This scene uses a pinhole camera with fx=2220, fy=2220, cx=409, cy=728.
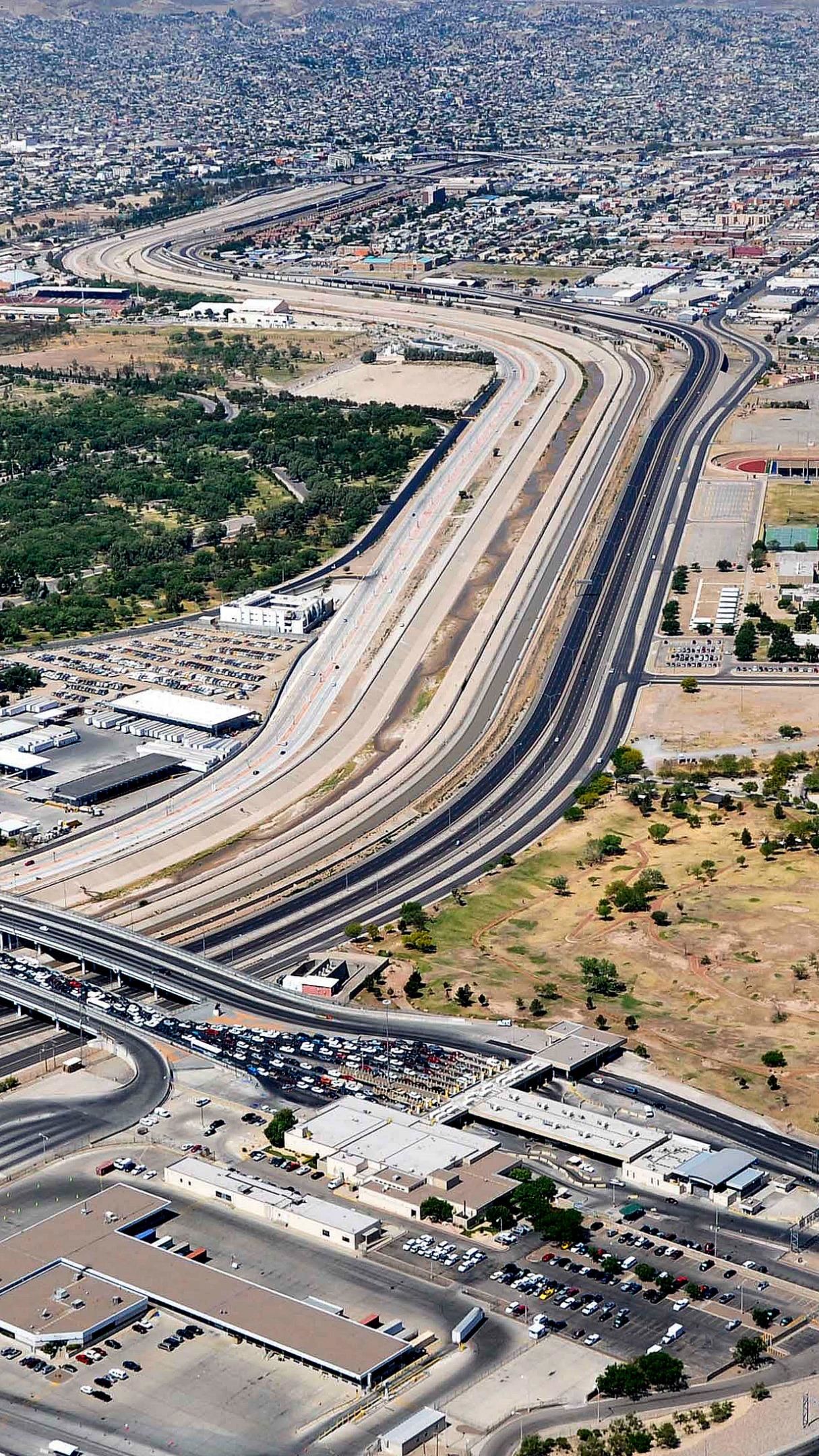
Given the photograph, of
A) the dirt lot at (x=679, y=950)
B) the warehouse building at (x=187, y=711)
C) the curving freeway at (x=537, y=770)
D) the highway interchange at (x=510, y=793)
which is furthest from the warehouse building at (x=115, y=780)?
the dirt lot at (x=679, y=950)

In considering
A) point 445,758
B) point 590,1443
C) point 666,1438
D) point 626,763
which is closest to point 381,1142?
point 590,1443

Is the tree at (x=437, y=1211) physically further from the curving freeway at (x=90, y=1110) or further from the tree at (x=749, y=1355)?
the curving freeway at (x=90, y=1110)

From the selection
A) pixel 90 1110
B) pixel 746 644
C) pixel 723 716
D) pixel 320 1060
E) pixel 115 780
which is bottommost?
pixel 90 1110

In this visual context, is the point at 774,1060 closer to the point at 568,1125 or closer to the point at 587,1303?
the point at 568,1125

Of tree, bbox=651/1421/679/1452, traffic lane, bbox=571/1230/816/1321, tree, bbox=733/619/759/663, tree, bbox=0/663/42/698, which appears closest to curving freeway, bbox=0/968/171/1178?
traffic lane, bbox=571/1230/816/1321

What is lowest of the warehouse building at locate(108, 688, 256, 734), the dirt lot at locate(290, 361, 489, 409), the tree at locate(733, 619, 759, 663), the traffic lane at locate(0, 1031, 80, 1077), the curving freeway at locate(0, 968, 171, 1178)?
the traffic lane at locate(0, 1031, 80, 1077)

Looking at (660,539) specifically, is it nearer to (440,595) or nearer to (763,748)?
(440,595)

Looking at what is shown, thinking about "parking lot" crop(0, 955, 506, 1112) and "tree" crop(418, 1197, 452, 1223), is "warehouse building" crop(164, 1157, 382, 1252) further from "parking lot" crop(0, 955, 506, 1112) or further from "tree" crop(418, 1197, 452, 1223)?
"parking lot" crop(0, 955, 506, 1112)

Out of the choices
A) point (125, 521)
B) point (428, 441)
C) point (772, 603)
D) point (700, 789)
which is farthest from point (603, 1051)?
point (428, 441)
